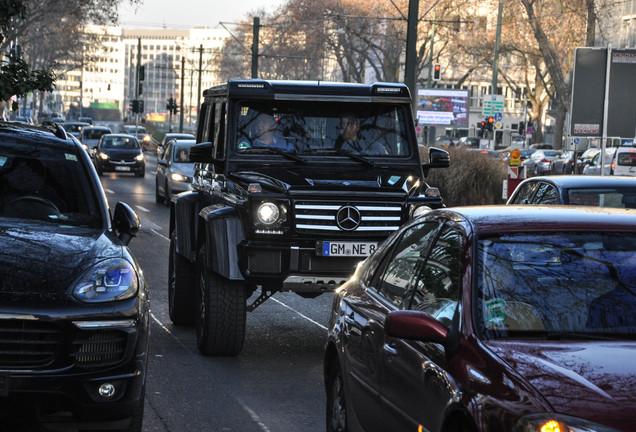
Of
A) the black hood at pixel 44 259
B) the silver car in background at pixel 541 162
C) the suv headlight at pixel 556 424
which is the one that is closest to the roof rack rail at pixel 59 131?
the black hood at pixel 44 259

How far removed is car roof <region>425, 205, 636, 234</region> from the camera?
197 inches

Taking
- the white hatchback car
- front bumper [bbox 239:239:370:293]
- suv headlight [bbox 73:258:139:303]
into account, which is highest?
suv headlight [bbox 73:258:139:303]

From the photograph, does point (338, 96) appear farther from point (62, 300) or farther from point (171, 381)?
point (62, 300)

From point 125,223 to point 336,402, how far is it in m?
1.83

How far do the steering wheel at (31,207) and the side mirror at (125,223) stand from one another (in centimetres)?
34

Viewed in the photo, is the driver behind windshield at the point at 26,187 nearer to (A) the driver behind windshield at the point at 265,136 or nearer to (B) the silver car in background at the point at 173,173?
(A) the driver behind windshield at the point at 265,136

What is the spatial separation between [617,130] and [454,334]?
17303mm

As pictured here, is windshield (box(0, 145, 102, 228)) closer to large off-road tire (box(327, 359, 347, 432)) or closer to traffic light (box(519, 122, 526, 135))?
large off-road tire (box(327, 359, 347, 432))

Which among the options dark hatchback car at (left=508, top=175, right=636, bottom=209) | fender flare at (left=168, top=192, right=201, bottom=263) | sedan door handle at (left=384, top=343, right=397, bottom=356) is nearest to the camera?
sedan door handle at (left=384, top=343, right=397, bottom=356)

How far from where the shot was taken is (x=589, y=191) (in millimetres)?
11938

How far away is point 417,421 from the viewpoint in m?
4.80

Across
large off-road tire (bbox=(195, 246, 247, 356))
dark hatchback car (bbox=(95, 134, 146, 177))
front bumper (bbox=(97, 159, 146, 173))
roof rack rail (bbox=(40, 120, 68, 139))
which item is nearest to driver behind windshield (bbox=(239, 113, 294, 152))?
large off-road tire (bbox=(195, 246, 247, 356))

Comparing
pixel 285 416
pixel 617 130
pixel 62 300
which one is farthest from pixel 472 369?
pixel 617 130

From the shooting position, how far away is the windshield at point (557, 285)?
15.1 ft
